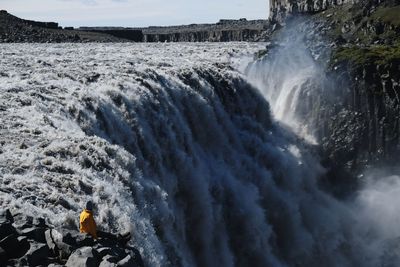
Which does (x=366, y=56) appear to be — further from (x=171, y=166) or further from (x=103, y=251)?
(x=103, y=251)

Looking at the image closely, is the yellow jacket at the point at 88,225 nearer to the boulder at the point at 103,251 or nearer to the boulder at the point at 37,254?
the boulder at the point at 103,251

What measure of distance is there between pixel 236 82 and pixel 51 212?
3232 centimetres

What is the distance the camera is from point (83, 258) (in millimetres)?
14953

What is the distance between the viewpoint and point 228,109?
152 feet

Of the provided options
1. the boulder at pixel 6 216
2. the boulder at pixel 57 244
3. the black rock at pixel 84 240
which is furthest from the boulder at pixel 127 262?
the boulder at pixel 6 216

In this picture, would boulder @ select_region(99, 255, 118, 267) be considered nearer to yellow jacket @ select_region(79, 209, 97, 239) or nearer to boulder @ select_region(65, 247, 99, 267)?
boulder @ select_region(65, 247, 99, 267)

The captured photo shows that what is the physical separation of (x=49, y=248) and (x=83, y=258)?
159 centimetres

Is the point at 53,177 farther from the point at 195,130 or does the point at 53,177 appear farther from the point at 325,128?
the point at 325,128

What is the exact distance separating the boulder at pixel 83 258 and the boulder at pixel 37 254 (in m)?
0.84

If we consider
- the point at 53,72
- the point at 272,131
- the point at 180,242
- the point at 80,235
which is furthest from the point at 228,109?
the point at 80,235

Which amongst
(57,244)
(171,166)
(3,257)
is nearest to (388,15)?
(171,166)

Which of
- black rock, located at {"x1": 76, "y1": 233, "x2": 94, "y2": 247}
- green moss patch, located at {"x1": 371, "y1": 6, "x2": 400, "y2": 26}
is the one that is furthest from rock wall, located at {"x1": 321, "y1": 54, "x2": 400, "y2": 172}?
green moss patch, located at {"x1": 371, "y1": 6, "x2": 400, "y2": 26}

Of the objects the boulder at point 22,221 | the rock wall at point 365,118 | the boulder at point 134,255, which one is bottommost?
the rock wall at point 365,118

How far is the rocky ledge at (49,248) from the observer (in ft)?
49.8
